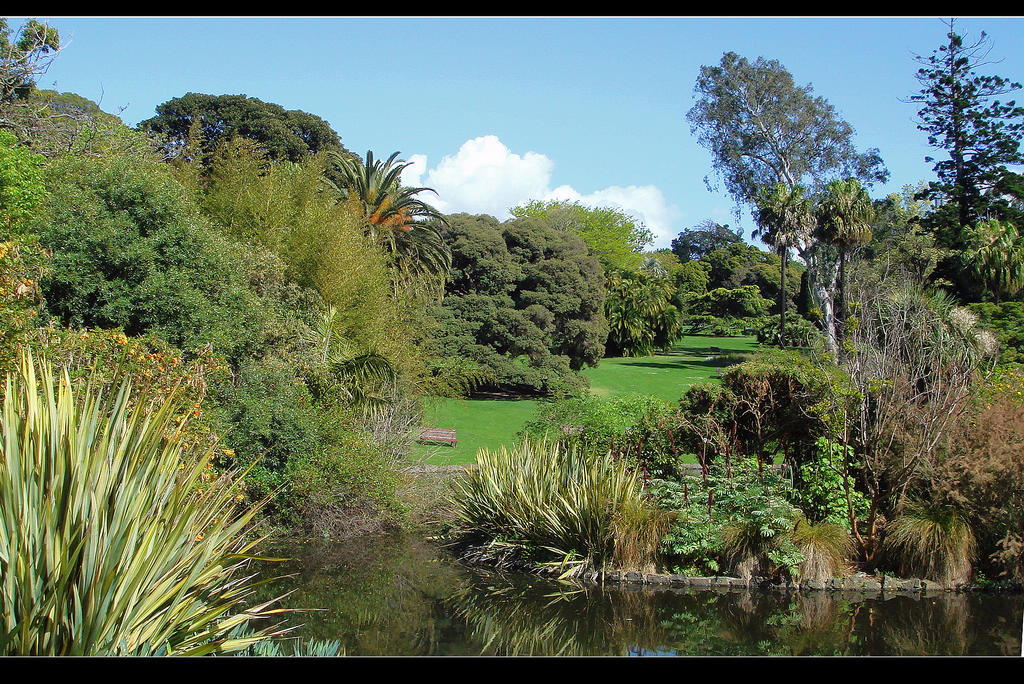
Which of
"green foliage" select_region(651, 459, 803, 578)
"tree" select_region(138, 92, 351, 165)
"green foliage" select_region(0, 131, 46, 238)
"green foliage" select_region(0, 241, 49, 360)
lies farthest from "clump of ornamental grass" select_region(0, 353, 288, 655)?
"tree" select_region(138, 92, 351, 165)

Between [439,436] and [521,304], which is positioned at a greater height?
[521,304]

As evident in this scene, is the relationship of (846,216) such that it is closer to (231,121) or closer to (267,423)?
(231,121)

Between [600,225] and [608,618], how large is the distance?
5981 centimetres

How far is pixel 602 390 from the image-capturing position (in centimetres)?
3244

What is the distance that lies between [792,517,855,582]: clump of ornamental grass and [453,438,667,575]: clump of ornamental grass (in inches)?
70.7

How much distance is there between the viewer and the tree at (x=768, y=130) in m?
44.6

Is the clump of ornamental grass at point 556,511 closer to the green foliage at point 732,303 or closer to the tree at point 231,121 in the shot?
the tree at point 231,121

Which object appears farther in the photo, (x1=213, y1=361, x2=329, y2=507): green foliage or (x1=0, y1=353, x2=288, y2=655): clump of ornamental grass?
(x1=213, y1=361, x2=329, y2=507): green foliage

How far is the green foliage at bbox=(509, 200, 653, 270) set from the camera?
66.6m

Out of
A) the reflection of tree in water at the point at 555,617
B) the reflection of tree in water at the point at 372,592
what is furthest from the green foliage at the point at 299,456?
the reflection of tree in water at the point at 555,617

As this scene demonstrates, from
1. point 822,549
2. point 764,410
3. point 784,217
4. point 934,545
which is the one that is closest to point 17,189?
point 764,410

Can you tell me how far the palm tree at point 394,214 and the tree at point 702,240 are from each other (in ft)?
196

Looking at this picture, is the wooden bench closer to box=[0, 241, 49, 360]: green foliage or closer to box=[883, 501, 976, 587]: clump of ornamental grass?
box=[0, 241, 49, 360]: green foliage

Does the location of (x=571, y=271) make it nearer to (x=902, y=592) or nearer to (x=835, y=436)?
(x=835, y=436)
